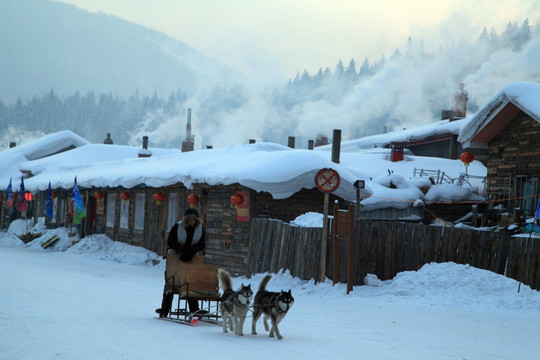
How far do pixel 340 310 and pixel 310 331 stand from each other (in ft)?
9.44

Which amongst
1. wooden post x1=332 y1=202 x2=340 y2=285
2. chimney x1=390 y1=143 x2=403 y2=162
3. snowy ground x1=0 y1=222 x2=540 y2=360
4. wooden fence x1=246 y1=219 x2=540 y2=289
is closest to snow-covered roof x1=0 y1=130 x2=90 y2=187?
chimney x1=390 y1=143 x2=403 y2=162

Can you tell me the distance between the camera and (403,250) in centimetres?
1561

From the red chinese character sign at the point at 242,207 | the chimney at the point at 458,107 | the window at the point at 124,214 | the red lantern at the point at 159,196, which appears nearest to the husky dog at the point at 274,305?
the red chinese character sign at the point at 242,207

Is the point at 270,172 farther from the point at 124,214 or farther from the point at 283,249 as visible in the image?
the point at 124,214

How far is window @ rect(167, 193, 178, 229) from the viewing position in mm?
25172

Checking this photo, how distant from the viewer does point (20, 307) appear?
11344 mm

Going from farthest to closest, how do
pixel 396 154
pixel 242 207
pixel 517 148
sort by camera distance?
pixel 396 154
pixel 242 207
pixel 517 148

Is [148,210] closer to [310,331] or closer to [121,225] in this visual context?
[121,225]

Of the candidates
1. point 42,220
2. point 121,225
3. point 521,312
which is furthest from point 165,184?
point 42,220

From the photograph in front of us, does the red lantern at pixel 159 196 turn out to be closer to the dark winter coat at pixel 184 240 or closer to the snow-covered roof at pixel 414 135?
the dark winter coat at pixel 184 240

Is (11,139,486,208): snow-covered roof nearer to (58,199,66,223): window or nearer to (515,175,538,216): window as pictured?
(58,199,66,223): window

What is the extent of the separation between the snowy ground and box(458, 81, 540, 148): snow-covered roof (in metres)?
6.22

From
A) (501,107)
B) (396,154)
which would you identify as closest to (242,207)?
(501,107)

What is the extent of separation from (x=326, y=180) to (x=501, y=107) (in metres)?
6.37
